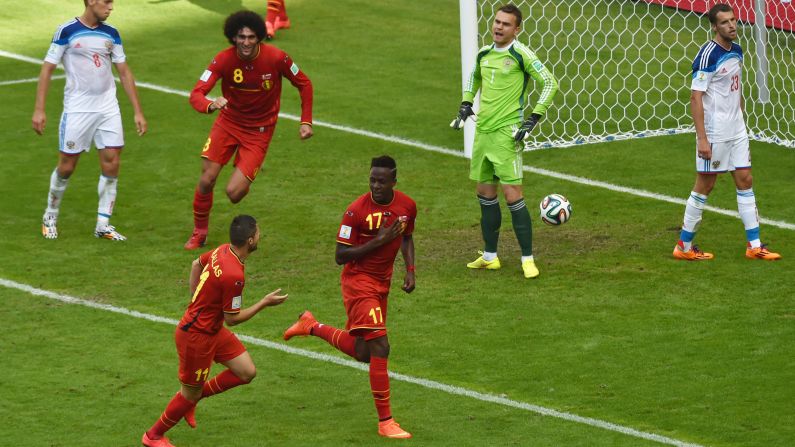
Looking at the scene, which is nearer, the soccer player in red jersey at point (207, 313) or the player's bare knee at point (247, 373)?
the soccer player in red jersey at point (207, 313)

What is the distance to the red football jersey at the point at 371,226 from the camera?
906 cm

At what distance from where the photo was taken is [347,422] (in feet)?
29.9

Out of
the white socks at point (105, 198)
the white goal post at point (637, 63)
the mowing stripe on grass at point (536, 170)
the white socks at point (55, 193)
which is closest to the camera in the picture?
the white socks at point (105, 198)

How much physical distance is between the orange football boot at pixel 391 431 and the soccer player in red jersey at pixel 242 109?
14.6 ft

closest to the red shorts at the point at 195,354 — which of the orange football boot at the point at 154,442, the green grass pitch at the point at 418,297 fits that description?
the orange football boot at the point at 154,442

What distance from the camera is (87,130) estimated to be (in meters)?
13.2

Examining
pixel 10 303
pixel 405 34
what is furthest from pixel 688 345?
pixel 405 34

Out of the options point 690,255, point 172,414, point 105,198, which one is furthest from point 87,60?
point 690,255

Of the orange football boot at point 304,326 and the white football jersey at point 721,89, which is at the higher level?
the white football jersey at point 721,89

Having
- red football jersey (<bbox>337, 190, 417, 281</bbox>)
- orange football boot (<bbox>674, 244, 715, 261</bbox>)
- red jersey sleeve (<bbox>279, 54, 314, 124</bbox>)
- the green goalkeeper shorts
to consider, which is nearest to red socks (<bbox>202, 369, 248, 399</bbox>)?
red football jersey (<bbox>337, 190, 417, 281</bbox>)

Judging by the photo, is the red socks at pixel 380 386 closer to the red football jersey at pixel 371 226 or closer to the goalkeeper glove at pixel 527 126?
the red football jersey at pixel 371 226

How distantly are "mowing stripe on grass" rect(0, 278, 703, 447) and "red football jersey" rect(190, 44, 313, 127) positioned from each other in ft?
6.92

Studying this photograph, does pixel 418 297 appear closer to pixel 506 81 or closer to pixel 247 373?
pixel 506 81

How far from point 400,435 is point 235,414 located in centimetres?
122
